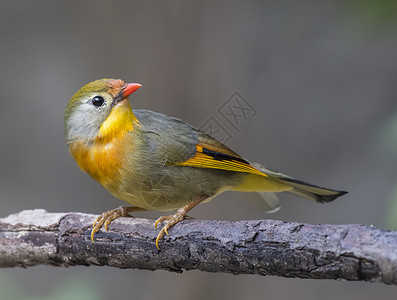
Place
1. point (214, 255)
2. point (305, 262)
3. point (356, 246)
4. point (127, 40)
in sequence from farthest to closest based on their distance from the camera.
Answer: point (127, 40) → point (214, 255) → point (305, 262) → point (356, 246)

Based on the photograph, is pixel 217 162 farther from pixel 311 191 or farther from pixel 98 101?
pixel 98 101

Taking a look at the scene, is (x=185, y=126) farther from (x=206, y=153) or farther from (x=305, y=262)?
(x=305, y=262)

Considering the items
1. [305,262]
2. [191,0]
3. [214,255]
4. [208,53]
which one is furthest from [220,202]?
[305,262]

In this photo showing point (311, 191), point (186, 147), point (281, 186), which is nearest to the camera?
point (186, 147)

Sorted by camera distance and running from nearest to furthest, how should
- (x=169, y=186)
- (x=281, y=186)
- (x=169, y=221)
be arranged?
(x=169, y=221) < (x=169, y=186) < (x=281, y=186)

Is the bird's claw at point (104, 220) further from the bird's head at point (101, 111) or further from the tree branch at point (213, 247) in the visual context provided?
the bird's head at point (101, 111)

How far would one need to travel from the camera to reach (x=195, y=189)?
367 cm

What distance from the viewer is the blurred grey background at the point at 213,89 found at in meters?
5.86

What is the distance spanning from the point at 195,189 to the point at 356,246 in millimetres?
1566

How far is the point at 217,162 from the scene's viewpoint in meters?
3.69

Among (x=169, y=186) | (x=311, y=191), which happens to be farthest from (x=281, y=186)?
(x=169, y=186)

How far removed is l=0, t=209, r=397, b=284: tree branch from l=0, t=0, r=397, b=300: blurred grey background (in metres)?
2.55

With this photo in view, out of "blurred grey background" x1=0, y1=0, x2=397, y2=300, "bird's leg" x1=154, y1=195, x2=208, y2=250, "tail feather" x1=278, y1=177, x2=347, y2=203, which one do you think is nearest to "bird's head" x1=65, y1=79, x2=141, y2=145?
"bird's leg" x1=154, y1=195, x2=208, y2=250

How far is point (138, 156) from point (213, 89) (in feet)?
8.39
